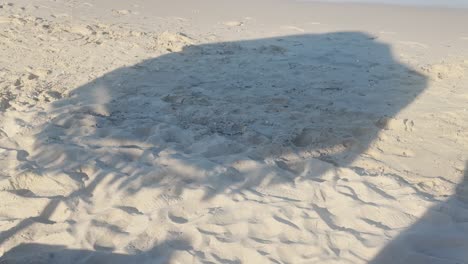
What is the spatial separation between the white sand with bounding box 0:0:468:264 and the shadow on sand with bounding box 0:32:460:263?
0.02 meters

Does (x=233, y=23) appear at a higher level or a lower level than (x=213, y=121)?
higher

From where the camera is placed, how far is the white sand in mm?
3129

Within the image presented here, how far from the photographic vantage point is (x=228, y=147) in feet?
14.3

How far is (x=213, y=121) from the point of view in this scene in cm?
494

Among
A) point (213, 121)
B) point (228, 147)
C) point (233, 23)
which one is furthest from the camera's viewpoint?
point (233, 23)

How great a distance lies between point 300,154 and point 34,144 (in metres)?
2.39

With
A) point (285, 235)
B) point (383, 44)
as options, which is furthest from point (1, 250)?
point (383, 44)

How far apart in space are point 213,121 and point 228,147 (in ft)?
2.16

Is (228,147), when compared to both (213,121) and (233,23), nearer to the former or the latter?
(213,121)

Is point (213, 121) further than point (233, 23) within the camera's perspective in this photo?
No

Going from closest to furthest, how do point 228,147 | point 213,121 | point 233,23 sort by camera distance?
point 228,147 < point 213,121 < point 233,23

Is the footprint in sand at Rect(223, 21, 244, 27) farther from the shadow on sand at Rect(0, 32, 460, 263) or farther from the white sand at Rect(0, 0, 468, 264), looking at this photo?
the shadow on sand at Rect(0, 32, 460, 263)

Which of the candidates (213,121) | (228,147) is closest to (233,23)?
(213,121)

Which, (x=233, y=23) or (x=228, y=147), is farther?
(x=233, y=23)
